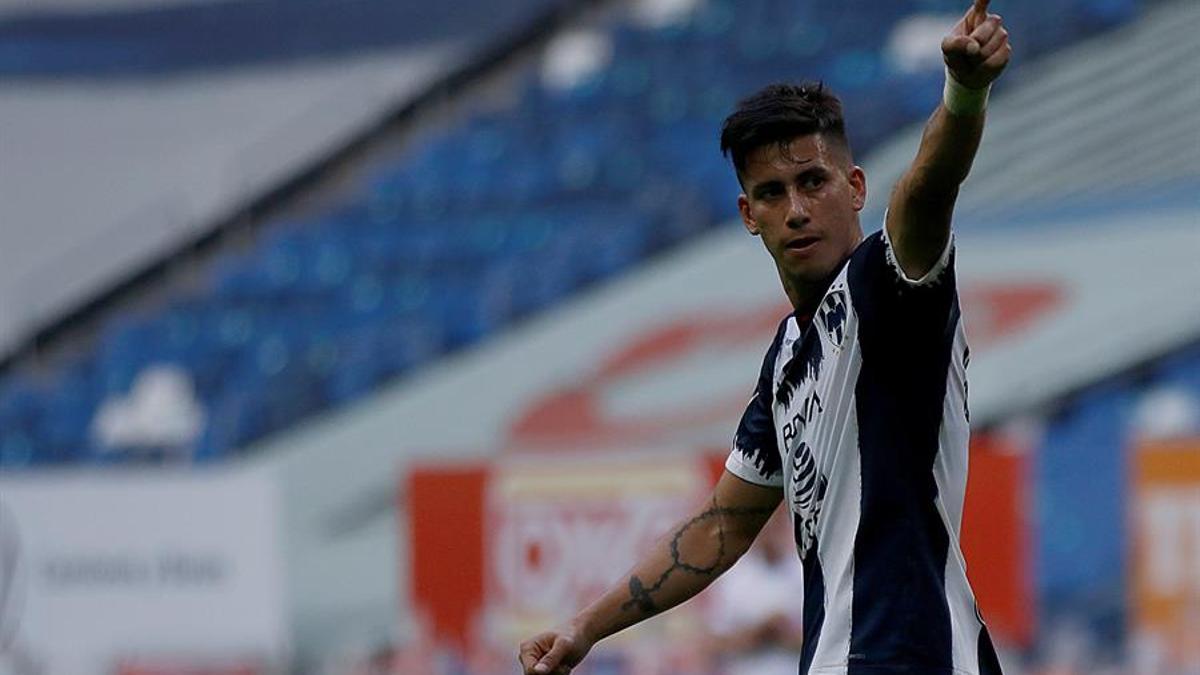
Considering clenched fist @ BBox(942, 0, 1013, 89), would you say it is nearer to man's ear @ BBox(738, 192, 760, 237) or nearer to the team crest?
the team crest

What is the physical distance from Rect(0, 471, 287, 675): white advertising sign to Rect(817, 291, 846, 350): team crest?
676 centimetres

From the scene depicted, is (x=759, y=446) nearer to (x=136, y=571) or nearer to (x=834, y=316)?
(x=834, y=316)

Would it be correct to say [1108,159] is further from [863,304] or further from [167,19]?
[167,19]

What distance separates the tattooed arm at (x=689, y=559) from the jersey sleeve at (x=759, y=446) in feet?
0.08

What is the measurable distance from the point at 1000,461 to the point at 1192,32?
429 cm

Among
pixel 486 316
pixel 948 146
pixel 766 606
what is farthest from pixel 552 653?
pixel 486 316

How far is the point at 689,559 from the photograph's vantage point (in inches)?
141

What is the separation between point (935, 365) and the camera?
293cm

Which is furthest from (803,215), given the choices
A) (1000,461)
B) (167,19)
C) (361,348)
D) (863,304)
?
(167,19)

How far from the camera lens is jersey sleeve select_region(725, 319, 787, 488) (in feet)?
11.2

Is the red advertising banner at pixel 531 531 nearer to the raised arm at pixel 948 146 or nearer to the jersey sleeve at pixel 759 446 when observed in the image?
the jersey sleeve at pixel 759 446

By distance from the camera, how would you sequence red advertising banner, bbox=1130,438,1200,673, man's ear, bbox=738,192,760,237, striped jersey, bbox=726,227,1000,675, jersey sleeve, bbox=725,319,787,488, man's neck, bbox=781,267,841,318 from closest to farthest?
striped jersey, bbox=726,227,1000,675 → man's neck, bbox=781,267,841,318 → man's ear, bbox=738,192,760,237 → jersey sleeve, bbox=725,319,787,488 → red advertising banner, bbox=1130,438,1200,673

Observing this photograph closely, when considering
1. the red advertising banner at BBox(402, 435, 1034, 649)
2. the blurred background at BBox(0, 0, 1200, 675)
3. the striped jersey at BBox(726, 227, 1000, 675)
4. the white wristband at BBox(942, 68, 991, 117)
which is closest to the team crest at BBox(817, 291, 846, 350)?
the striped jersey at BBox(726, 227, 1000, 675)

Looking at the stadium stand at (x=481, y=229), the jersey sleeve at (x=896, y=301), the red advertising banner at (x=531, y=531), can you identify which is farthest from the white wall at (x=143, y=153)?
the jersey sleeve at (x=896, y=301)
